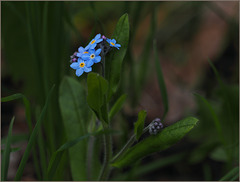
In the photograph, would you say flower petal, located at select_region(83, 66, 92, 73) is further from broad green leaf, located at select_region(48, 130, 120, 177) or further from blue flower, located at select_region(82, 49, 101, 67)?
broad green leaf, located at select_region(48, 130, 120, 177)

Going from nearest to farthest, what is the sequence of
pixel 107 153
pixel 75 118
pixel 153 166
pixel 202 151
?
pixel 107 153, pixel 75 118, pixel 153 166, pixel 202 151

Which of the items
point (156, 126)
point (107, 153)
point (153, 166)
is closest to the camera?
point (156, 126)

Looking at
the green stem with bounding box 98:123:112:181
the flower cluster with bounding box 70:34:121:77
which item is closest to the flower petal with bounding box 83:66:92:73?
the flower cluster with bounding box 70:34:121:77

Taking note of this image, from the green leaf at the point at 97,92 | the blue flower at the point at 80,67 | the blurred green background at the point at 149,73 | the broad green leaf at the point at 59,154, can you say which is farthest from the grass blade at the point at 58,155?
the blue flower at the point at 80,67

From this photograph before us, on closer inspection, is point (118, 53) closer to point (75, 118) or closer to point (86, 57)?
point (86, 57)

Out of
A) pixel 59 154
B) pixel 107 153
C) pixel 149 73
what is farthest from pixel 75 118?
pixel 149 73

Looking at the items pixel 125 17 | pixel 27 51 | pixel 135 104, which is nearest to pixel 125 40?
pixel 125 17
